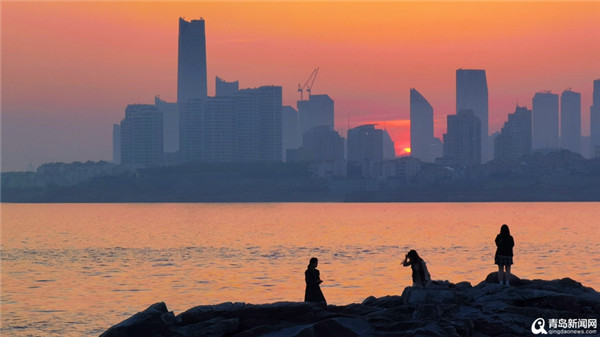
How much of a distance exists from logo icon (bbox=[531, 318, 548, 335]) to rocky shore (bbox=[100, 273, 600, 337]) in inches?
4.9

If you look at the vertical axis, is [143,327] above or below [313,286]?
below

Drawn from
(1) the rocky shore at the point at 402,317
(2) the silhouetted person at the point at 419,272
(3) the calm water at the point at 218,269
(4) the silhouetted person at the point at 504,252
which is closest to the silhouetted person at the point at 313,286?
(1) the rocky shore at the point at 402,317

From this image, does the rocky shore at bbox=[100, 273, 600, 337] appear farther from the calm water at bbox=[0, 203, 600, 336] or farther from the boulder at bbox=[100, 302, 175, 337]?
the calm water at bbox=[0, 203, 600, 336]

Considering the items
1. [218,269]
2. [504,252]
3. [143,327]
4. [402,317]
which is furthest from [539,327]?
[218,269]

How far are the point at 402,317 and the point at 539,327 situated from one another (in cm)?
387

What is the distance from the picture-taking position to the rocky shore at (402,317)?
24.2 meters

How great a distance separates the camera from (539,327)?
80.3 feet

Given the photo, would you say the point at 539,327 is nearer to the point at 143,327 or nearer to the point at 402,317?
the point at 402,317

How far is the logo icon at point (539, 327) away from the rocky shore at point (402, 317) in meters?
0.12

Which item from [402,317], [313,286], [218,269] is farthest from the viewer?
[218,269]

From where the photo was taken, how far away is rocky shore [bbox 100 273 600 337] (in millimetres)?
24250

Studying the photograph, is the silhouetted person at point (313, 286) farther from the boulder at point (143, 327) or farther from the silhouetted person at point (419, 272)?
the boulder at point (143, 327)

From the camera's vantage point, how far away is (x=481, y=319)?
80.9 feet

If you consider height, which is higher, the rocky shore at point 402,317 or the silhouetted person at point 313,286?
the silhouetted person at point 313,286
